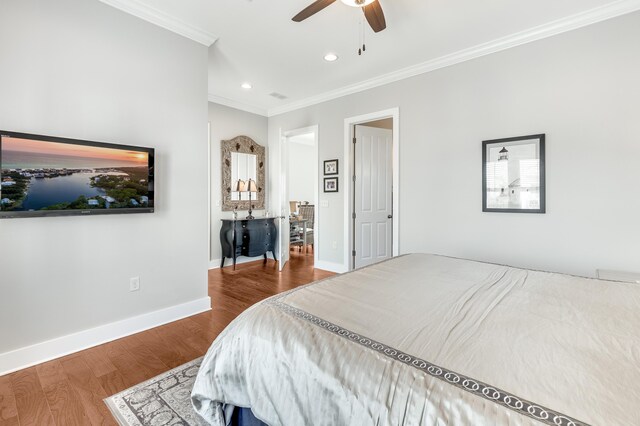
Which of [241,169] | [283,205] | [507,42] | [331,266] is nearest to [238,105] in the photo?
[241,169]

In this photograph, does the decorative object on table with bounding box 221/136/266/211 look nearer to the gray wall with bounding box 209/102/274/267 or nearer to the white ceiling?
the gray wall with bounding box 209/102/274/267

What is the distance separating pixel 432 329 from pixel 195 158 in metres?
2.80

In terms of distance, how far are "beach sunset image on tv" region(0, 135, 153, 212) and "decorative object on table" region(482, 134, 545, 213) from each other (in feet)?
11.3

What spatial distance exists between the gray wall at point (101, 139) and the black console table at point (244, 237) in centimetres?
169

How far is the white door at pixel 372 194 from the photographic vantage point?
461 centimetres

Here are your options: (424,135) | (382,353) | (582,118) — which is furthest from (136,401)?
(582,118)

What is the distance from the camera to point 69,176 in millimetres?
2283

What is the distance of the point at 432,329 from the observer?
115 cm

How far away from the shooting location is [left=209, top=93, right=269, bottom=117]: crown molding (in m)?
4.86

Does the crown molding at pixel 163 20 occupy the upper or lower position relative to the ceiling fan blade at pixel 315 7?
upper

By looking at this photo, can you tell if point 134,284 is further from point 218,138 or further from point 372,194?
point 372,194

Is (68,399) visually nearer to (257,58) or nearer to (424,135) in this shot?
(257,58)

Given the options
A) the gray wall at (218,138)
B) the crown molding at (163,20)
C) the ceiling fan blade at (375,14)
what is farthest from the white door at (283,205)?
the ceiling fan blade at (375,14)

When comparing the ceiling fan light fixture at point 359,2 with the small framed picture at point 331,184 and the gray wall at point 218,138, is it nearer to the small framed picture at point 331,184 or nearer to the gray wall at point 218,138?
the small framed picture at point 331,184
